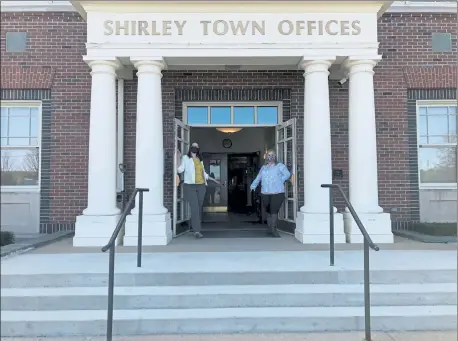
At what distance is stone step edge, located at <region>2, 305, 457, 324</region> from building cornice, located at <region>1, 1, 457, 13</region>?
6.30 metres

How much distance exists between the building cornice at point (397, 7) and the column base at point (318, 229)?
475 centimetres

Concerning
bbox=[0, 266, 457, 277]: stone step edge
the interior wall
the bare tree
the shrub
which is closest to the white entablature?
the bare tree

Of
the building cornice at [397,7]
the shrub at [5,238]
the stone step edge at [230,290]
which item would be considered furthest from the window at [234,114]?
the stone step edge at [230,290]

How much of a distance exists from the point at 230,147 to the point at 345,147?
6.12m

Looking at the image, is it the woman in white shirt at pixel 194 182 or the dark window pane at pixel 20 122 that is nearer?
the woman in white shirt at pixel 194 182

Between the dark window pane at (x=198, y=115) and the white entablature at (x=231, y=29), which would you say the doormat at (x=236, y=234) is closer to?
the dark window pane at (x=198, y=115)

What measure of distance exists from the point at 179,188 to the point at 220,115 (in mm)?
1888

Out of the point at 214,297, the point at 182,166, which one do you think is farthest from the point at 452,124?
the point at 214,297

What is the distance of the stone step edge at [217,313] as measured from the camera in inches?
161

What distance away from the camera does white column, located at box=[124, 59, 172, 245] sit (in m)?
6.54

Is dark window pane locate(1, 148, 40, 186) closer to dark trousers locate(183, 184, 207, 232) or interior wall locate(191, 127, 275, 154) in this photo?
dark trousers locate(183, 184, 207, 232)

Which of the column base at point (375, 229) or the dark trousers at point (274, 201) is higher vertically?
the dark trousers at point (274, 201)

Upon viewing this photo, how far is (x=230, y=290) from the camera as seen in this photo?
4.45 m

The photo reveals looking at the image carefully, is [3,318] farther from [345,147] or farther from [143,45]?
[345,147]
